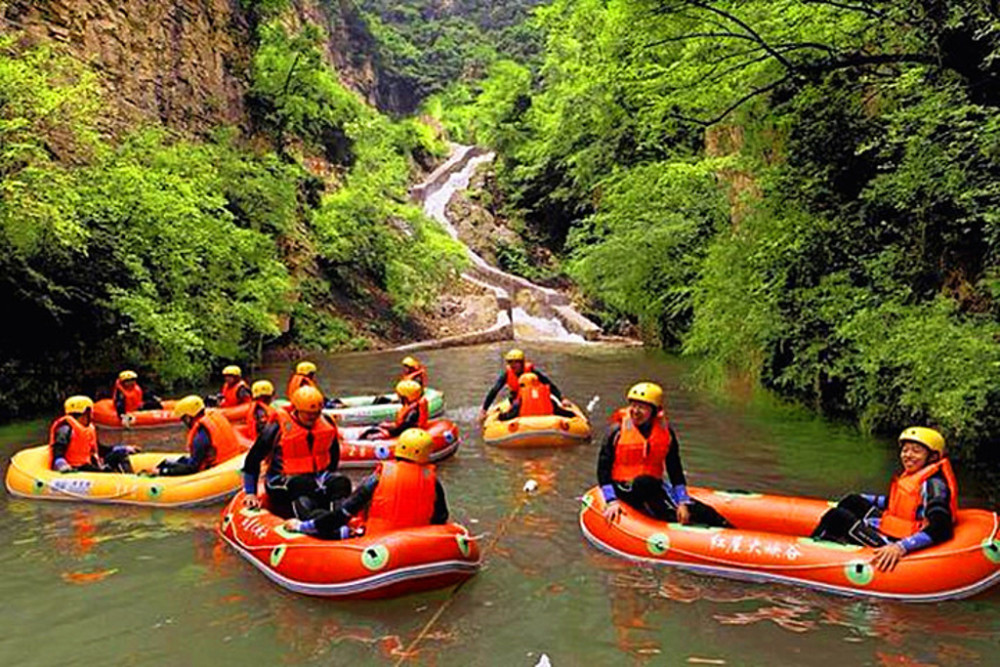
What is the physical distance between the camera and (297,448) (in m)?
7.15

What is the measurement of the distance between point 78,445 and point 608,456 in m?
6.10

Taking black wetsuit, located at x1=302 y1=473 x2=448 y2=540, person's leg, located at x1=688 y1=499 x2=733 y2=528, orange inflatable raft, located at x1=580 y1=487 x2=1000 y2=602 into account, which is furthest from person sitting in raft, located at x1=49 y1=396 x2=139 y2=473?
person's leg, located at x1=688 y1=499 x2=733 y2=528

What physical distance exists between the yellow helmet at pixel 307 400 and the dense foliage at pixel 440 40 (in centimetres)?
5510

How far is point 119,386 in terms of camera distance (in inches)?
526

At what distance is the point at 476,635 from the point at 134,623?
241 centimetres

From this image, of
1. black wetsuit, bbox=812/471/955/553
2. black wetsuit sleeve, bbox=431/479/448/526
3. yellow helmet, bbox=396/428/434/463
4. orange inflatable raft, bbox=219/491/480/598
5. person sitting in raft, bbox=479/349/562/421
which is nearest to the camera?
black wetsuit, bbox=812/471/955/553

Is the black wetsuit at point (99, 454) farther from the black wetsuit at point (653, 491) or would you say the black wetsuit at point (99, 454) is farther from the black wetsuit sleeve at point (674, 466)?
the black wetsuit sleeve at point (674, 466)

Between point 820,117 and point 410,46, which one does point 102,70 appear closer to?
point 820,117

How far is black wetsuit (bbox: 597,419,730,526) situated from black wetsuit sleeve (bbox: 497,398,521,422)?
461 cm

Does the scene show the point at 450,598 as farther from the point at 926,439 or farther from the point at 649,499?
the point at 926,439

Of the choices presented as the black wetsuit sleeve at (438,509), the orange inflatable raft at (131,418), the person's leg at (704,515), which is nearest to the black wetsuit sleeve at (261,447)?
the black wetsuit sleeve at (438,509)

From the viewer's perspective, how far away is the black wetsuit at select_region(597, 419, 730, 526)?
23.2 ft

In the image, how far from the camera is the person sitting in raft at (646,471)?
704 cm

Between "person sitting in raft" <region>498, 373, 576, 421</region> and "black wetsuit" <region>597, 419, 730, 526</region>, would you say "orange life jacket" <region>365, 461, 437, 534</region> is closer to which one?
"black wetsuit" <region>597, 419, 730, 526</region>
